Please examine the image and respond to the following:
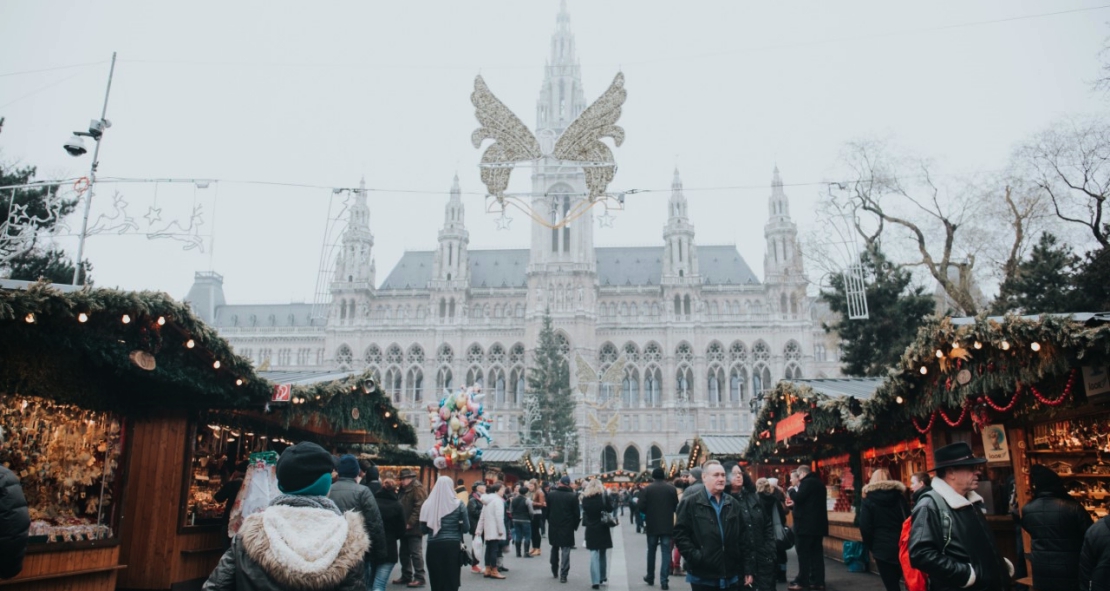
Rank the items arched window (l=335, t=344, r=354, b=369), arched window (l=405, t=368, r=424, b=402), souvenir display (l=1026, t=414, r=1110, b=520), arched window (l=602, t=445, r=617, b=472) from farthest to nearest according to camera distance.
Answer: arched window (l=335, t=344, r=354, b=369) < arched window (l=405, t=368, r=424, b=402) < arched window (l=602, t=445, r=617, b=472) < souvenir display (l=1026, t=414, r=1110, b=520)

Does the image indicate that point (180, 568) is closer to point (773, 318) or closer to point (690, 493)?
point (690, 493)

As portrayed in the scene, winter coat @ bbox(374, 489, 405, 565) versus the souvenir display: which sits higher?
the souvenir display

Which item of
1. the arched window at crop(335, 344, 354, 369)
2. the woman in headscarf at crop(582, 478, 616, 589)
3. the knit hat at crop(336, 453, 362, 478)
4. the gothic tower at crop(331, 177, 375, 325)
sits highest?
the gothic tower at crop(331, 177, 375, 325)

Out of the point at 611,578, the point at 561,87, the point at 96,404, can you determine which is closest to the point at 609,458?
the point at 561,87

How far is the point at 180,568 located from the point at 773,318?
50971 millimetres

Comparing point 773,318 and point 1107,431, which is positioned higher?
→ point 773,318

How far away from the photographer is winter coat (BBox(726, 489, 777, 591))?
535 centimetres

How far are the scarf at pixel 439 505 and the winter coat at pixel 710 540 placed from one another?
2650mm

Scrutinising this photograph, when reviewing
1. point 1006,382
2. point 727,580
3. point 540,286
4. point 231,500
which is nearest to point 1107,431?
point 1006,382

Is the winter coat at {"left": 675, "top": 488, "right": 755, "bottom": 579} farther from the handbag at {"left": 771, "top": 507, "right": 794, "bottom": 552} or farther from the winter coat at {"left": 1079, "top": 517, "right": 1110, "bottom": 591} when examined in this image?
the handbag at {"left": 771, "top": 507, "right": 794, "bottom": 552}

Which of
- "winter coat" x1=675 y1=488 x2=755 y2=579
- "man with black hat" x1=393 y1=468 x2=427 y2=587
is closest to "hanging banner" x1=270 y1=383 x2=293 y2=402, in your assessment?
"man with black hat" x1=393 y1=468 x2=427 y2=587

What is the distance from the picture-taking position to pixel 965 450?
12.1 feet

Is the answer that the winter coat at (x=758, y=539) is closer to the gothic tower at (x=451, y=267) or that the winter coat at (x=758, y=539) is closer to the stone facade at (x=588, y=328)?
the stone facade at (x=588, y=328)

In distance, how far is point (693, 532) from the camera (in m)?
5.28
